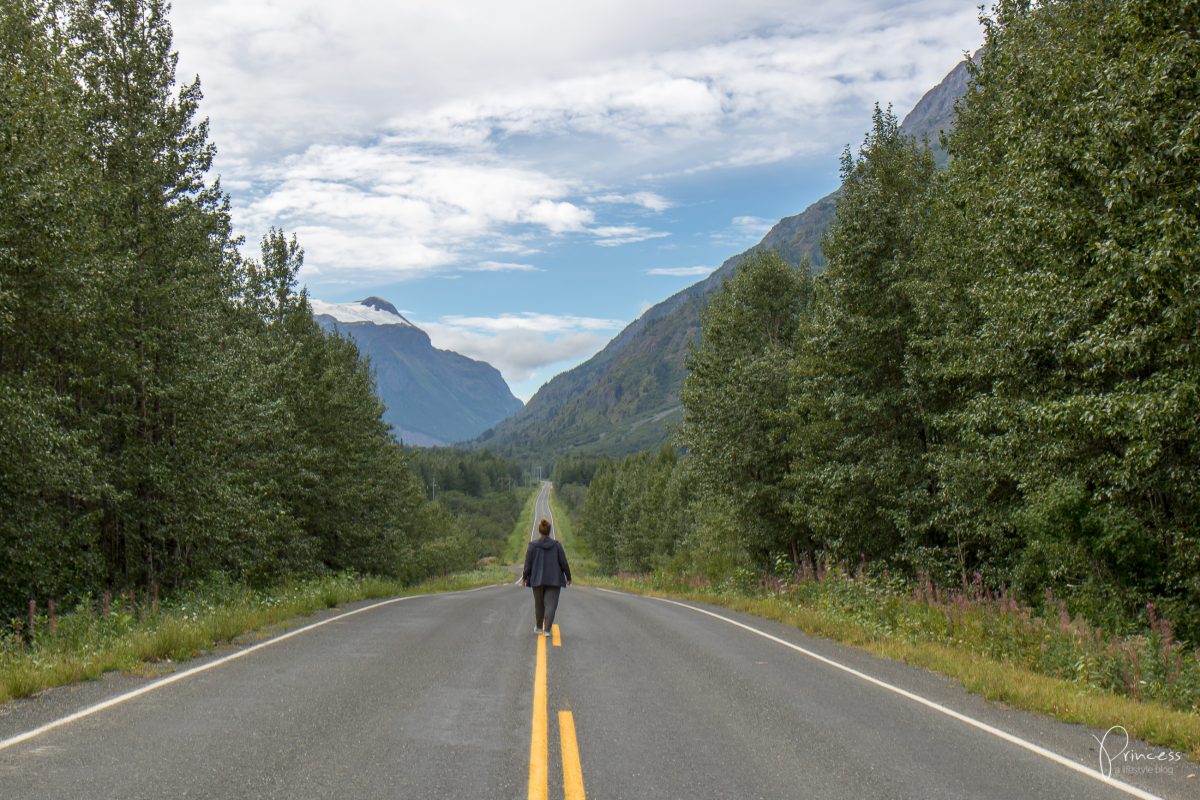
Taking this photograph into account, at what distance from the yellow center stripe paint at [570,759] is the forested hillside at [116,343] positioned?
10911 mm

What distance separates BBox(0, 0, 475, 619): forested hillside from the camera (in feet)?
44.5

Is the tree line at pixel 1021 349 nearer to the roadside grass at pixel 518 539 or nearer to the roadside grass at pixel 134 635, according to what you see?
the roadside grass at pixel 134 635

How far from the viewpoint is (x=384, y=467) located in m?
38.7

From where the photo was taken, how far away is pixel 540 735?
21.5ft

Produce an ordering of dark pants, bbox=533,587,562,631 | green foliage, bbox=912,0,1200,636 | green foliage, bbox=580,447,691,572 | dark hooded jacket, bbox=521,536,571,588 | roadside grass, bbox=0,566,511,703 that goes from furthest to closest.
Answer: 1. green foliage, bbox=580,447,691,572
2. dark pants, bbox=533,587,562,631
3. dark hooded jacket, bbox=521,536,571,588
4. green foliage, bbox=912,0,1200,636
5. roadside grass, bbox=0,566,511,703

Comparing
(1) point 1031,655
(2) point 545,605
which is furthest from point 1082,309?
(2) point 545,605

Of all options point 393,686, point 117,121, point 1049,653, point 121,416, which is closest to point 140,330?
point 121,416

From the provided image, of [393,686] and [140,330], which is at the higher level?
[140,330]

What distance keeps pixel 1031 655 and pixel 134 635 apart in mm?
13534

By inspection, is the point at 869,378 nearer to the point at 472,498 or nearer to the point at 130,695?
Answer: the point at 130,695

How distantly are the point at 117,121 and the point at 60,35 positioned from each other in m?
2.17

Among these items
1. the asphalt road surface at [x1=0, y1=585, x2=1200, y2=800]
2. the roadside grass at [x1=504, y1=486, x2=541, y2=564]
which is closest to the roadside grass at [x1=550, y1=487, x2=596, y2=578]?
the roadside grass at [x1=504, y1=486, x2=541, y2=564]

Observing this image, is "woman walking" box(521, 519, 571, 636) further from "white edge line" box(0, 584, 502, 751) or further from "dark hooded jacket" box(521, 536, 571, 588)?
"white edge line" box(0, 584, 502, 751)

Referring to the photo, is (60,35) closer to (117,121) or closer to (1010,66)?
(117,121)
